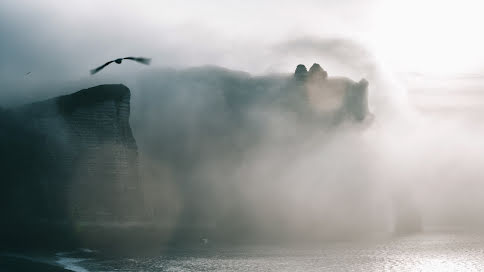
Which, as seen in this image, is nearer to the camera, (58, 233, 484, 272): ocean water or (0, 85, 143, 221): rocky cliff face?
(58, 233, 484, 272): ocean water

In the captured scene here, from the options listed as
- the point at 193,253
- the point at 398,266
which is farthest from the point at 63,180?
the point at 398,266

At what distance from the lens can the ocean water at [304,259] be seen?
125 metres

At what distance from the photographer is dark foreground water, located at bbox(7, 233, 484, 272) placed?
125 meters

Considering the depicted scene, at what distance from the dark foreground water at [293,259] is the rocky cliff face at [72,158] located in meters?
33.5

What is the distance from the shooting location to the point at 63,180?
184625 millimetres

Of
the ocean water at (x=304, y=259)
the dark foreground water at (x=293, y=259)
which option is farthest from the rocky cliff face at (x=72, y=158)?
the ocean water at (x=304, y=259)

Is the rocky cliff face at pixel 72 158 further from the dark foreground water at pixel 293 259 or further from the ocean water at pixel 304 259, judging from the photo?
the ocean water at pixel 304 259

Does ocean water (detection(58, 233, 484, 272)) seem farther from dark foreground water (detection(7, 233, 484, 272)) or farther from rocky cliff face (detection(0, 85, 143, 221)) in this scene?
rocky cliff face (detection(0, 85, 143, 221))

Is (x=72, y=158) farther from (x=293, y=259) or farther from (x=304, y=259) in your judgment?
(x=304, y=259)

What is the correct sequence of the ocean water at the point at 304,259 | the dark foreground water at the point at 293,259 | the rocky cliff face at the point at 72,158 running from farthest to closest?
1. the rocky cliff face at the point at 72,158
2. the ocean water at the point at 304,259
3. the dark foreground water at the point at 293,259

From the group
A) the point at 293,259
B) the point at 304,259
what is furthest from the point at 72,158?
the point at 304,259

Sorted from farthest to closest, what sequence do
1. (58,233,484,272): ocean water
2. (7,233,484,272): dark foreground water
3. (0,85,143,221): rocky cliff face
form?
(0,85,143,221): rocky cliff face
(58,233,484,272): ocean water
(7,233,484,272): dark foreground water

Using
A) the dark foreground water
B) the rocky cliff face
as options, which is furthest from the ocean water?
the rocky cliff face

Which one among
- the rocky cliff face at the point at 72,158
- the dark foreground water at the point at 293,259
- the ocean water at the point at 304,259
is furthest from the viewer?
the rocky cliff face at the point at 72,158
